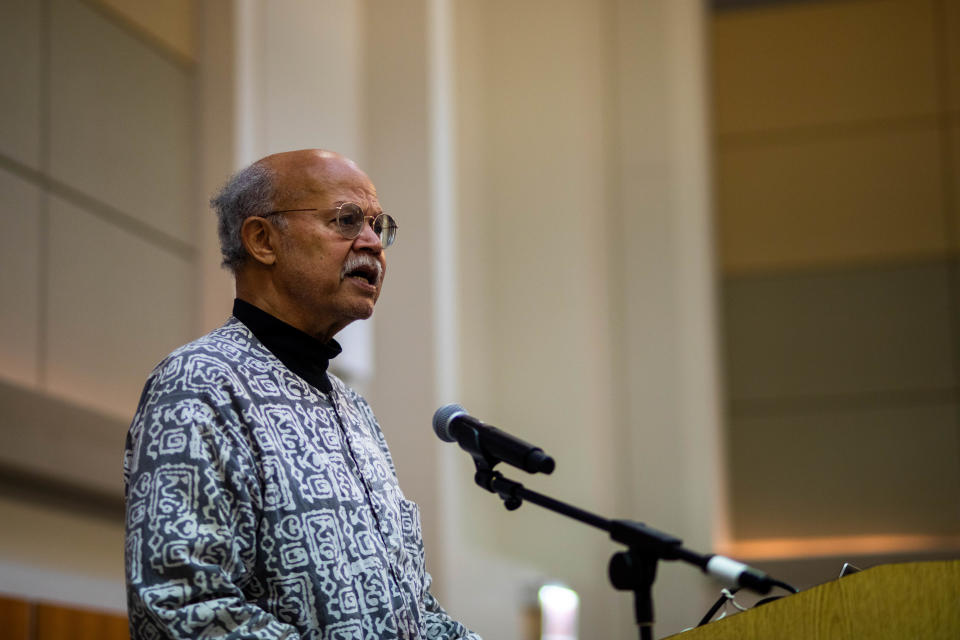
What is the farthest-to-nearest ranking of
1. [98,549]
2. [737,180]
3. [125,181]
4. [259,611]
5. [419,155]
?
[737,180]
[419,155]
[125,181]
[98,549]
[259,611]

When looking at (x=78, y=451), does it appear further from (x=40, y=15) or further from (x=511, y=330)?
(x=511, y=330)

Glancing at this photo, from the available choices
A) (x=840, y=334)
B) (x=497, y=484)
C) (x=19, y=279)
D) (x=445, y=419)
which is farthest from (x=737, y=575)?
(x=840, y=334)

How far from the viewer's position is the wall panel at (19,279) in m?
3.49

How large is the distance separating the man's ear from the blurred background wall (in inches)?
89.6

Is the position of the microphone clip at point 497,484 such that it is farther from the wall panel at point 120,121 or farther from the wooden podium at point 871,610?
the wall panel at point 120,121

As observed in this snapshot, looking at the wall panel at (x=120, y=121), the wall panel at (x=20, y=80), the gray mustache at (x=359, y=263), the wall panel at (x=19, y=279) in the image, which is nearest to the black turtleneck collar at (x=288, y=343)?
the gray mustache at (x=359, y=263)

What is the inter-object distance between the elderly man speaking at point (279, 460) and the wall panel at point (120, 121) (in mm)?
1938

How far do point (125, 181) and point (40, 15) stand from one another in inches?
24.4

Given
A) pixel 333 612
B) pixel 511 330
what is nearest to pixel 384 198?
pixel 511 330

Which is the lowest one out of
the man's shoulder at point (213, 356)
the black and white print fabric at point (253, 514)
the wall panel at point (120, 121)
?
the black and white print fabric at point (253, 514)

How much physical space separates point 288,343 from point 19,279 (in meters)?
1.82

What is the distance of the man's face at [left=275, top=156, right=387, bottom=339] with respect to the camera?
2096mm

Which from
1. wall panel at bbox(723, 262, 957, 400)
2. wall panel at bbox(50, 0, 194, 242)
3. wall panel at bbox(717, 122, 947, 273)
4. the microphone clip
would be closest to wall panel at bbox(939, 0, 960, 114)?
wall panel at bbox(717, 122, 947, 273)

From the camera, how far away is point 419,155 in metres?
5.74
